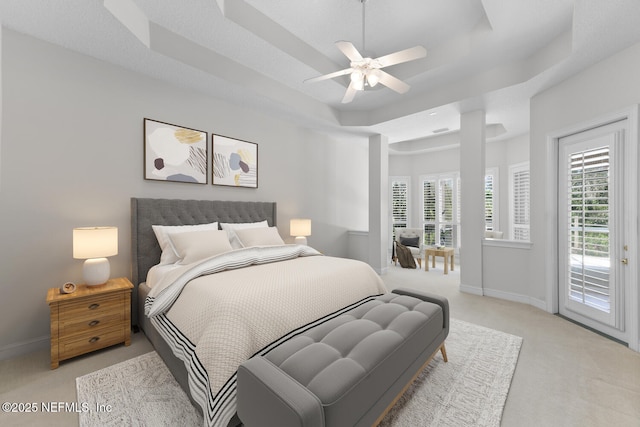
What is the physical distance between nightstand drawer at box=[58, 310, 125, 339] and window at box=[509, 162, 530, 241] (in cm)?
711

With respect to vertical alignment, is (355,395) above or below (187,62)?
below

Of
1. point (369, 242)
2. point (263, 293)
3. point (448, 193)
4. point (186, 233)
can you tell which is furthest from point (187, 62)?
point (448, 193)

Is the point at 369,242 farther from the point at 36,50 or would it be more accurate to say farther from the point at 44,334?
the point at 36,50

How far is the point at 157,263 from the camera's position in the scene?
9.96 feet

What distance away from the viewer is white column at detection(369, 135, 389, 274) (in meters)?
5.36

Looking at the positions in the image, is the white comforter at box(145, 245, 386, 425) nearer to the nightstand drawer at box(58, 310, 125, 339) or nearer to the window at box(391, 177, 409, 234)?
the nightstand drawer at box(58, 310, 125, 339)

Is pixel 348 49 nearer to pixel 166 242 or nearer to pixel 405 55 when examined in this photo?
pixel 405 55

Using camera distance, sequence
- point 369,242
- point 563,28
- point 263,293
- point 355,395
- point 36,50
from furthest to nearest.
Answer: point 369,242 < point 563,28 < point 36,50 < point 263,293 < point 355,395

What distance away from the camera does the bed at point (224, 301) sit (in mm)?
1470

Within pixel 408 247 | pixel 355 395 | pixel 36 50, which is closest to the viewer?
pixel 355 395

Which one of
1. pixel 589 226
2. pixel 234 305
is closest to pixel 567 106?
pixel 589 226

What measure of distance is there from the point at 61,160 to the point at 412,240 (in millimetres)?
6001

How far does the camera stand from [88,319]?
229 centimetres

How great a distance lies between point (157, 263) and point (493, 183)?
6.95 metres
